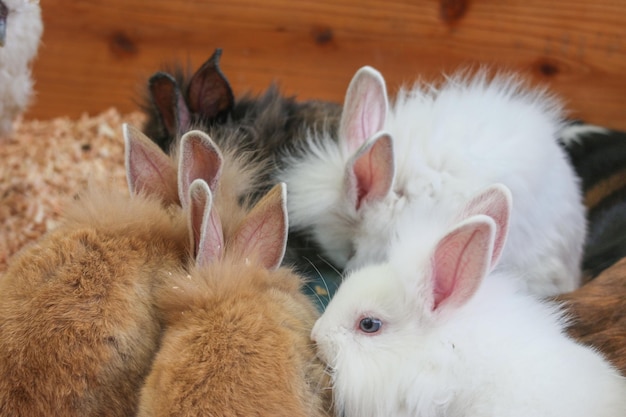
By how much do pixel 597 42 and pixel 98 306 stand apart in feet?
5.59

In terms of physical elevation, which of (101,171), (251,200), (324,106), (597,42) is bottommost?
(101,171)

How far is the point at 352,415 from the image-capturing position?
1054mm

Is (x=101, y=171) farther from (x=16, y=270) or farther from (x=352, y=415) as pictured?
(x=352, y=415)

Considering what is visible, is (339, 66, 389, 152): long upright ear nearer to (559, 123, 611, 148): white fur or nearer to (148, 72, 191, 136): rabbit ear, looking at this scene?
(148, 72, 191, 136): rabbit ear

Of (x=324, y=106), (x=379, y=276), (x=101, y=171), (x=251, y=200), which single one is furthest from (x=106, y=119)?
(x=379, y=276)

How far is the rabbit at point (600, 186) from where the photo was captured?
175cm

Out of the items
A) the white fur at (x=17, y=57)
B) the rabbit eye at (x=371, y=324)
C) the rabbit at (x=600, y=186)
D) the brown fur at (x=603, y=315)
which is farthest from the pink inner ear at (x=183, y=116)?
the rabbit at (x=600, y=186)

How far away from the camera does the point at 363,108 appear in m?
1.39

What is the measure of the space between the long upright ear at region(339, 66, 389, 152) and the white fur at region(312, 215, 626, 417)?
36cm

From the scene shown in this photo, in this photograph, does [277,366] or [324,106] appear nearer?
[277,366]

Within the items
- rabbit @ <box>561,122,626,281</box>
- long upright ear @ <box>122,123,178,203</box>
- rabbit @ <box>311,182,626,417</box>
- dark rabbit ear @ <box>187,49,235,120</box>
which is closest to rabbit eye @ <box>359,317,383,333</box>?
rabbit @ <box>311,182,626,417</box>

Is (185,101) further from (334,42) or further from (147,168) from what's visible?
(334,42)

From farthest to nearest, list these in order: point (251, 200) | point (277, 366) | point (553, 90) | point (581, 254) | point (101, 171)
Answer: point (553, 90) → point (101, 171) → point (581, 254) → point (251, 200) → point (277, 366)

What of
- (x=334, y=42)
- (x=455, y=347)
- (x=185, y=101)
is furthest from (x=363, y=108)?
(x=334, y=42)
